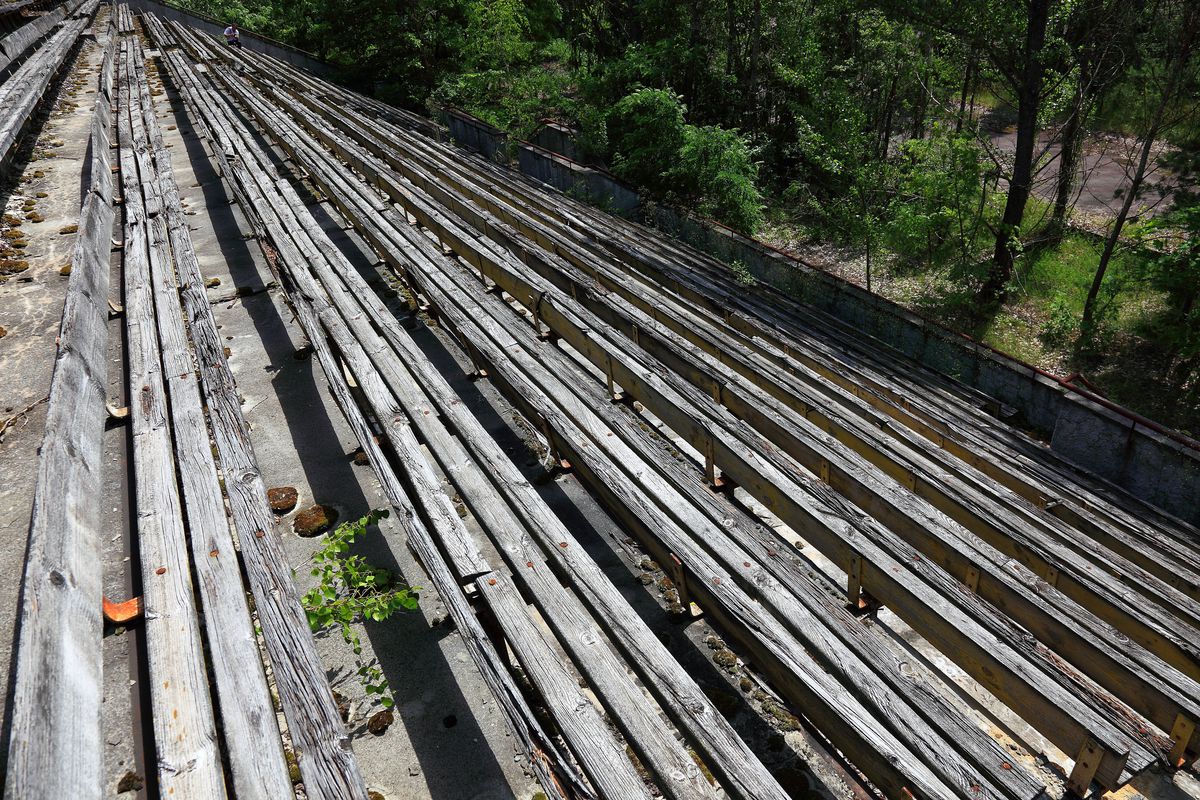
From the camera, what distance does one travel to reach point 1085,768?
2.72 metres

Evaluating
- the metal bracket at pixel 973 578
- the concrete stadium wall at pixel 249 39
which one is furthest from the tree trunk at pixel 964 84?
the concrete stadium wall at pixel 249 39

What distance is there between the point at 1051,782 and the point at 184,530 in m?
4.25

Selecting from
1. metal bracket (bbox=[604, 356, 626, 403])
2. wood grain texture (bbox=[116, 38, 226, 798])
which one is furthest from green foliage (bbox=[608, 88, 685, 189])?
wood grain texture (bbox=[116, 38, 226, 798])

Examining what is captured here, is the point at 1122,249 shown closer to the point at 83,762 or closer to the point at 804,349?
the point at 804,349

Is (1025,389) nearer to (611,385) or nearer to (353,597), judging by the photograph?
(611,385)

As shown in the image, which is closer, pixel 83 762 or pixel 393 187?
pixel 83 762

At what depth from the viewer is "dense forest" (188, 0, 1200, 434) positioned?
10805 mm

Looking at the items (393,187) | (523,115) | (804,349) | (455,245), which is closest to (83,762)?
(455,245)

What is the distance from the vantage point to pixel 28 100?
881 centimetres

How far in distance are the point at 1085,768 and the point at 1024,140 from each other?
37.8ft

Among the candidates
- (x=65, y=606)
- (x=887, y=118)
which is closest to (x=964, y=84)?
(x=887, y=118)

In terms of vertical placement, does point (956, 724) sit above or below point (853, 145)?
below

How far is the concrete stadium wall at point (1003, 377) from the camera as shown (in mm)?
6934

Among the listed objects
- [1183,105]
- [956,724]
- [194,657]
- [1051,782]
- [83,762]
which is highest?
[1183,105]
